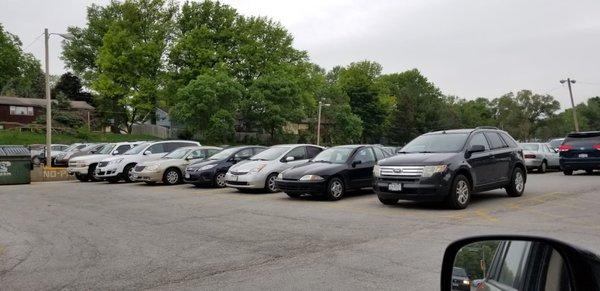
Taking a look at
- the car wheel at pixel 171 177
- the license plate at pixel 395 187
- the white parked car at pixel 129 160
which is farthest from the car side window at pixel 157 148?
the license plate at pixel 395 187

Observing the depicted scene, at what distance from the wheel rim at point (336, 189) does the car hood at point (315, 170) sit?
288mm

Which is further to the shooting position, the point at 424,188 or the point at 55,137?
the point at 55,137

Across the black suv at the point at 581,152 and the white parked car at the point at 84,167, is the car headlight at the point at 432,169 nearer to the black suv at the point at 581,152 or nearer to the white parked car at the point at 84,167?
the black suv at the point at 581,152

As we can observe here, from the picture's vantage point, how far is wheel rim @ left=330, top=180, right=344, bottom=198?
534 inches

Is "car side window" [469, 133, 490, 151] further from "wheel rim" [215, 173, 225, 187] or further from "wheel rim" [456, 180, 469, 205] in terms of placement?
"wheel rim" [215, 173, 225, 187]

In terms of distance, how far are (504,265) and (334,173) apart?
37.2ft

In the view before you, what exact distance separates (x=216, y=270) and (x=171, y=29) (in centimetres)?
5415

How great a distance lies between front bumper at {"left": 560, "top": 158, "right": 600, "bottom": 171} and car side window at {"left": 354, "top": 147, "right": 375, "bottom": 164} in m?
10.3

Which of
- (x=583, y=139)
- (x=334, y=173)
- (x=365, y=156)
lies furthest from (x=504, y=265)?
(x=583, y=139)

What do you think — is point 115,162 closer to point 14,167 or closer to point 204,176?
point 14,167

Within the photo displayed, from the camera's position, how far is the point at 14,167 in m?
22.4

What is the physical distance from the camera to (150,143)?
23.3m

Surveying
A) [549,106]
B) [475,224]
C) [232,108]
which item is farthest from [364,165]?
[549,106]

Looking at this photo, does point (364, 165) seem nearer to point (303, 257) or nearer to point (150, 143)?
point (303, 257)
